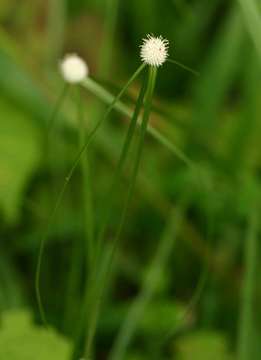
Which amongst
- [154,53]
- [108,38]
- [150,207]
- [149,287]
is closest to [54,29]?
[108,38]

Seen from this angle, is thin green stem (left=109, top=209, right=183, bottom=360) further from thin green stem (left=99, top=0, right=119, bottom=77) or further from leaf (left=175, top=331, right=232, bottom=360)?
thin green stem (left=99, top=0, right=119, bottom=77)

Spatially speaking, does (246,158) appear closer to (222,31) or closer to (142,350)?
(222,31)

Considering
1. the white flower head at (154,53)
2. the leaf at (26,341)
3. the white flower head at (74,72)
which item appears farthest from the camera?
the leaf at (26,341)

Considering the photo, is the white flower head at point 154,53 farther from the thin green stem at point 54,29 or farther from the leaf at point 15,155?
the thin green stem at point 54,29

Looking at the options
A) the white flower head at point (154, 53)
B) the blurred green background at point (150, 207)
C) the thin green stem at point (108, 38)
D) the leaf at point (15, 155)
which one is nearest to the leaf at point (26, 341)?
the blurred green background at point (150, 207)

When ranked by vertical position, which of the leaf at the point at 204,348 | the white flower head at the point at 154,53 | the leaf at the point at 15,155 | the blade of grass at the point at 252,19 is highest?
the leaf at the point at 15,155

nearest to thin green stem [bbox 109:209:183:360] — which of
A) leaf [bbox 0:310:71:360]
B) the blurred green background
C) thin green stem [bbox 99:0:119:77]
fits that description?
the blurred green background

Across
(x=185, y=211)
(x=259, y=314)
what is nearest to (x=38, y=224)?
(x=185, y=211)
